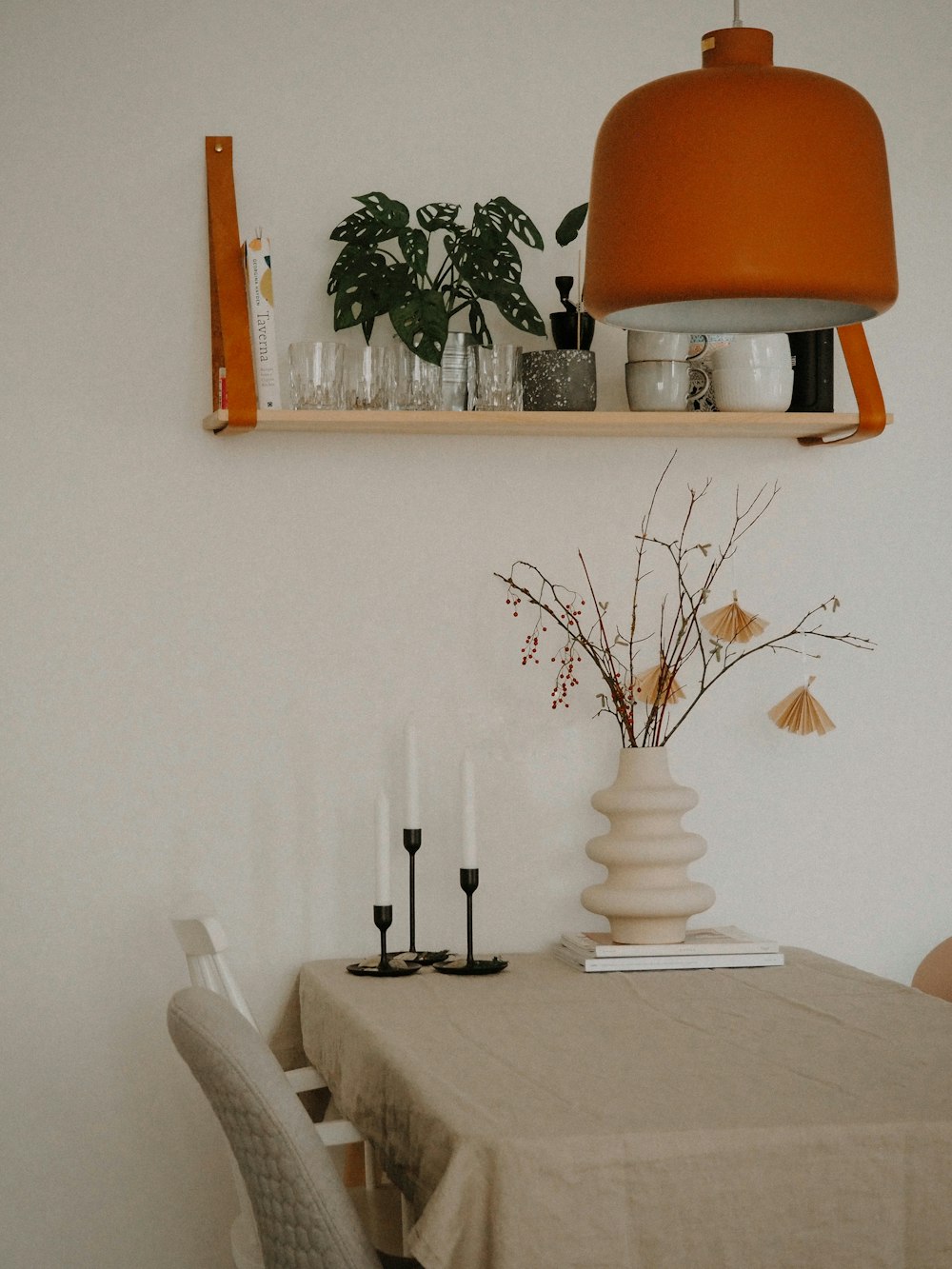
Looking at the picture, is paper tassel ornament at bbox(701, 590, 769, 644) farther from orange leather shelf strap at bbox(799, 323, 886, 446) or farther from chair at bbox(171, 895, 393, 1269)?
chair at bbox(171, 895, 393, 1269)

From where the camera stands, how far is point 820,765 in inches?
103

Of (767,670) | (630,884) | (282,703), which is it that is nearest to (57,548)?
(282,703)

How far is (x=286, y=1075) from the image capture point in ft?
6.56

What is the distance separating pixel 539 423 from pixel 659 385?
8.7 inches

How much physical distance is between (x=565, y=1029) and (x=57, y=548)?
1.18 meters

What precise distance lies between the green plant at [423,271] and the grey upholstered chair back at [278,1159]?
1.20 meters

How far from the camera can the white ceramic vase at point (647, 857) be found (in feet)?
7.29

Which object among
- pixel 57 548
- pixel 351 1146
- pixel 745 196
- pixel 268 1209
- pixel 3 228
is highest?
pixel 3 228

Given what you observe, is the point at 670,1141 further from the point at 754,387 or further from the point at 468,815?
the point at 754,387

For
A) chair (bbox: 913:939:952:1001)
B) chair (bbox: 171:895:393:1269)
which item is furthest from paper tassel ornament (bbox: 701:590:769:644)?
chair (bbox: 171:895:393:1269)

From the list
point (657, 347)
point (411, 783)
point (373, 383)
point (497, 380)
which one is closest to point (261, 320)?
point (373, 383)

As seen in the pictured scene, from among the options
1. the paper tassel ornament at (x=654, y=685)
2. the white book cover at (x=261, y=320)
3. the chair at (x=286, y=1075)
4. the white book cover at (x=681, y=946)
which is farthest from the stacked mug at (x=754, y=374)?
the chair at (x=286, y=1075)

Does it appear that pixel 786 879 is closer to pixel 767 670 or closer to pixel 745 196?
pixel 767 670

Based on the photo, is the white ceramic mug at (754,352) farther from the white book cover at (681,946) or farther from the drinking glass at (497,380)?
the white book cover at (681,946)
